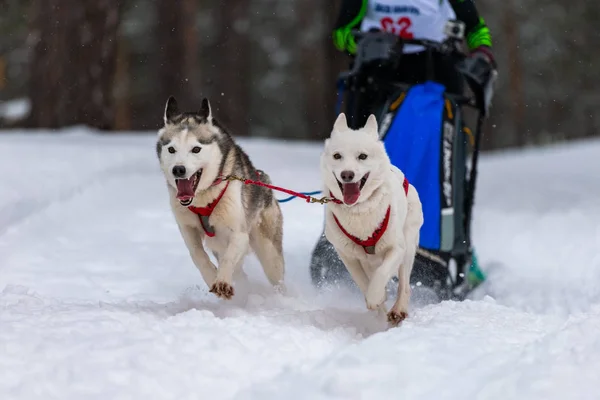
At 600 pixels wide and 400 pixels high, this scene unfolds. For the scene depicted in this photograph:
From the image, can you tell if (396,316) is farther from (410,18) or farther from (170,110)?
(410,18)

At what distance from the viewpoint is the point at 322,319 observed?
4.10m

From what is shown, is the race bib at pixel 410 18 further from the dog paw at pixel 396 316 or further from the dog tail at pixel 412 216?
the dog paw at pixel 396 316

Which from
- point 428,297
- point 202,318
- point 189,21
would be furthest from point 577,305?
point 189,21

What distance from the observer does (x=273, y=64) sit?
26.9m

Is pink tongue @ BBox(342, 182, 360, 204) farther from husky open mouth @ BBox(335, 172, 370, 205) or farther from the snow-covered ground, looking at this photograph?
the snow-covered ground

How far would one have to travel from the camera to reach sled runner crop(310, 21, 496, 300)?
5.12m

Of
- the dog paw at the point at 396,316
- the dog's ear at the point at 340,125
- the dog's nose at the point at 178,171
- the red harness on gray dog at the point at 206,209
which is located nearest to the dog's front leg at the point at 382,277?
the dog paw at the point at 396,316

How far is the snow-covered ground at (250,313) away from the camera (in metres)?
2.94

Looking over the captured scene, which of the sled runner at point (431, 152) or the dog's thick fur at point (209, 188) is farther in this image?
the sled runner at point (431, 152)

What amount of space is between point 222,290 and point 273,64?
23161 mm

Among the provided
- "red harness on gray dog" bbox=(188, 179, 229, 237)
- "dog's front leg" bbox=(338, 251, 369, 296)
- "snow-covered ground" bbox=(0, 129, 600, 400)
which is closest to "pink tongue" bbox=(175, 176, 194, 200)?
"red harness on gray dog" bbox=(188, 179, 229, 237)

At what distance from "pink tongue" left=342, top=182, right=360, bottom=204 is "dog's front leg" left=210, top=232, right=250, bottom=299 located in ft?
2.29

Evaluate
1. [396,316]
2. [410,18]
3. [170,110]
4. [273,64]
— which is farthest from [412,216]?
[273,64]

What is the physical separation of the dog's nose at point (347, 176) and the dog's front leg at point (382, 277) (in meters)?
0.44
